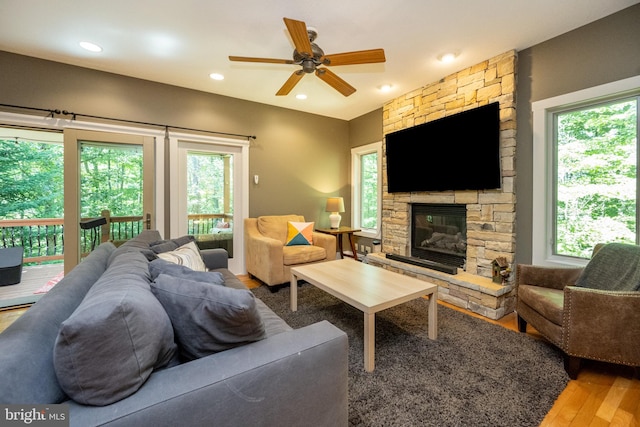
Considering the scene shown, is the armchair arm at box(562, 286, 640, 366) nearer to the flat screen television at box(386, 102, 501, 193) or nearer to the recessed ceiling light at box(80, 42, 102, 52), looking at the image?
the flat screen television at box(386, 102, 501, 193)

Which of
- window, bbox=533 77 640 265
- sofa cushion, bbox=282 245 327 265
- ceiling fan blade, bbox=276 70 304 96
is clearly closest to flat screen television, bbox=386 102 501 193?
window, bbox=533 77 640 265

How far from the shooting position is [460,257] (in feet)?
10.6

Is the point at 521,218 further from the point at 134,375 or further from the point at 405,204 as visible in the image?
the point at 134,375

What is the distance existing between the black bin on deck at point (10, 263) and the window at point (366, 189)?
161 inches

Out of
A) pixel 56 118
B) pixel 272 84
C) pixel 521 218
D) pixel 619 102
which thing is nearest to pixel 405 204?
pixel 521 218

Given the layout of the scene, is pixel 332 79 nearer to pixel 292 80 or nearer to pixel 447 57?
pixel 292 80

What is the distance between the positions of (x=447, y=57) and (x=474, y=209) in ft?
5.50

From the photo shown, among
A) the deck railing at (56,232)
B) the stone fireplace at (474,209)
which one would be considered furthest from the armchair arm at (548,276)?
the deck railing at (56,232)

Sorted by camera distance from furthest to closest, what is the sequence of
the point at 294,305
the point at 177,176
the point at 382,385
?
the point at 177,176 < the point at 294,305 < the point at 382,385

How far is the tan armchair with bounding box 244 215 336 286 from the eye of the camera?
3.22 meters

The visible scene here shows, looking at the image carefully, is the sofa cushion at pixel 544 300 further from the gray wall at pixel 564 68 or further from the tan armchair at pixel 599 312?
the gray wall at pixel 564 68

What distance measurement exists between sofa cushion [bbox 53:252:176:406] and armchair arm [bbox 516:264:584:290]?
267cm

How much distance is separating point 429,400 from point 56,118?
14.1 feet

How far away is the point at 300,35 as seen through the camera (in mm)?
1825
